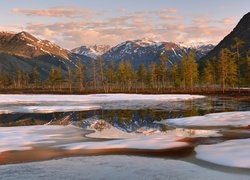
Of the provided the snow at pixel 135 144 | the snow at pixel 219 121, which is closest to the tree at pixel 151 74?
the snow at pixel 219 121

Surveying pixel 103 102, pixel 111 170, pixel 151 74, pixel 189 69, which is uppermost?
pixel 189 69

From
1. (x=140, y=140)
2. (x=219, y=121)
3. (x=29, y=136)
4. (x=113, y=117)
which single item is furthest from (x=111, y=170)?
(x=113, y=117)

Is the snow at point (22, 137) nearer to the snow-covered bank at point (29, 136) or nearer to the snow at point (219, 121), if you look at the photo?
the snow-covered bank at point (29, 136)

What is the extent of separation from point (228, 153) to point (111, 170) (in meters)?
5.82

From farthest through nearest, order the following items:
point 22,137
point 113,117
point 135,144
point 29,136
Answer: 1. point 113,117
2. point 29,136
3. point 22,137
4. point 135,144

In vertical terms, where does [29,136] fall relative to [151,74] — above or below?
below

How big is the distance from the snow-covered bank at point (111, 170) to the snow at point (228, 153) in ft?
4.41

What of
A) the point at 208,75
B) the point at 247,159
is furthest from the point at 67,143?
the point at 208,75

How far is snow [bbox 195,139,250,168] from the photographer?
14250mm

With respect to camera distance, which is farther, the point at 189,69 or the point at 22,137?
the point at 189,69

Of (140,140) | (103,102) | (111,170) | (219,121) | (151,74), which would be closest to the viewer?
(111,170)

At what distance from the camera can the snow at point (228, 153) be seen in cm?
1425

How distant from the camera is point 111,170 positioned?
529 inches

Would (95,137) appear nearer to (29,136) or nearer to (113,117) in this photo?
(29,136)
